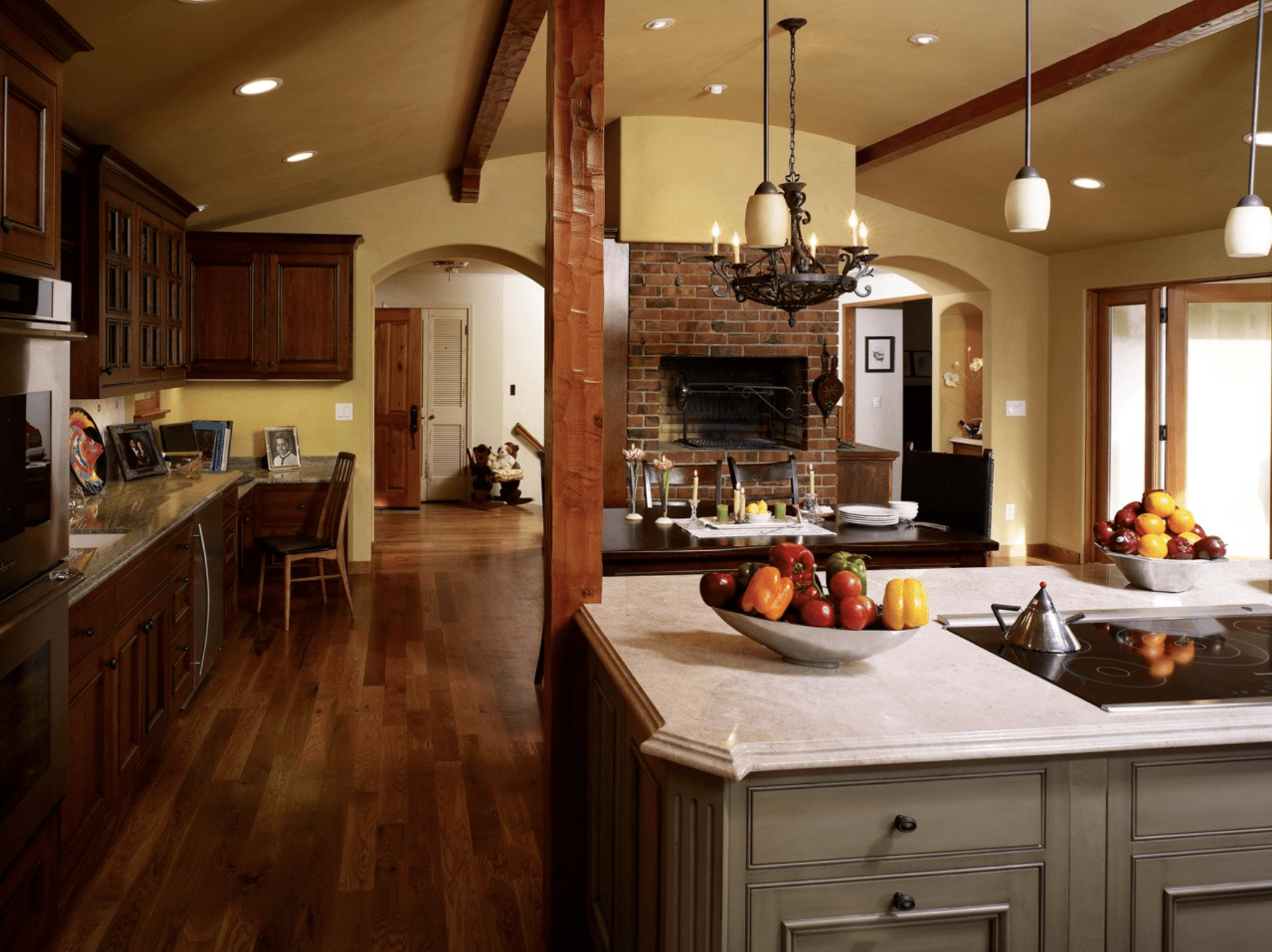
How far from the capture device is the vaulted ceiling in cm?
376

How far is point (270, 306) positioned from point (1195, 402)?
626 centimetres

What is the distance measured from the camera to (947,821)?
172cm

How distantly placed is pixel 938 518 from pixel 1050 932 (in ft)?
10.1

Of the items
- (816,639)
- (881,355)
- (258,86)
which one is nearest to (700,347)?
(258,86)

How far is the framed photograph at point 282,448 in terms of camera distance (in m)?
7.29

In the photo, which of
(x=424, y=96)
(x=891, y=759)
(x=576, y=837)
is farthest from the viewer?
(x=424, y=96)

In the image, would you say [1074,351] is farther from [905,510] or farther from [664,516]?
[664,516]

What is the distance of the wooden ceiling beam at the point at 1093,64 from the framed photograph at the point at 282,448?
444 cm

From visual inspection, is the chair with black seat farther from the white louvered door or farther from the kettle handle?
the white louvered door

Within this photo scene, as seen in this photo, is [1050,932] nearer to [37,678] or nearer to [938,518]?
[37,678]

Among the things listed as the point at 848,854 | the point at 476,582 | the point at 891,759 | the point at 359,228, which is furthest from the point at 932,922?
the point at 359,228

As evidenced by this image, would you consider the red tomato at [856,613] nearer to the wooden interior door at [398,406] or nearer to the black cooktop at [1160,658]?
the black cooktop at [1160,658]

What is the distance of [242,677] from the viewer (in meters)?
4.98

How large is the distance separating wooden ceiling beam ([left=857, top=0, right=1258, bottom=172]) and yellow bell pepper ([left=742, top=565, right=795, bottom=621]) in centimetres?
329
